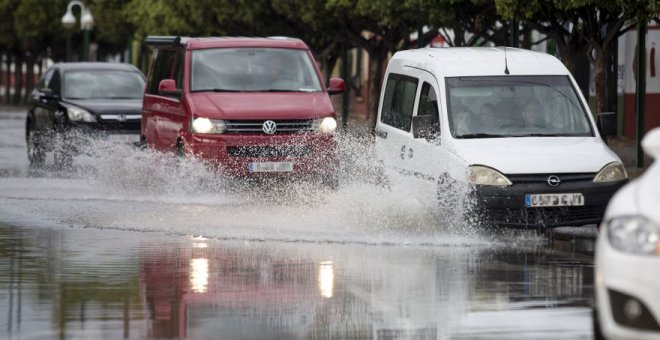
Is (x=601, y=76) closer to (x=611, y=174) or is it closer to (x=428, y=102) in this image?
(x=428, y=102)

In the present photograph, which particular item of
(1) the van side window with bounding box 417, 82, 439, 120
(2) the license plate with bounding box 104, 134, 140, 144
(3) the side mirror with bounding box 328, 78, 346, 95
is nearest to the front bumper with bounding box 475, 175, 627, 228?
(1) the van side window with bounding box 417, 82, 439, 120

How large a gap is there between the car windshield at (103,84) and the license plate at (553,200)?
45.5 feet

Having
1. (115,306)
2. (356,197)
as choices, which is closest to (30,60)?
(356,197)

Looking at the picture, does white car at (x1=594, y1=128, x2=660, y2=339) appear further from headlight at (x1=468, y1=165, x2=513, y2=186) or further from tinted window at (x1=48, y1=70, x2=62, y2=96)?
tinted window at (x1=48, y1=70, x2=62, y2=96)

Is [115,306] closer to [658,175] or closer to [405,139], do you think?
[658,175]

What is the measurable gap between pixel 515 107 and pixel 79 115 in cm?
1164

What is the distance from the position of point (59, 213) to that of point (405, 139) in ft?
12.3

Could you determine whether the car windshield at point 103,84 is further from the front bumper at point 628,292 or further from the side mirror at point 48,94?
the front bumper at point 628,292

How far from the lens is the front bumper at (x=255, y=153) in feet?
66.7

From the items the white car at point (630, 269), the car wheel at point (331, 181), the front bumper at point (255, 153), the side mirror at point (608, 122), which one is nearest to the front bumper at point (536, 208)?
the side mirror at point (608, 122)

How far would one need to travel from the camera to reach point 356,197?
16984 millimetres

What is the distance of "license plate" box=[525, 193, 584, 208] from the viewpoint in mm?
14836

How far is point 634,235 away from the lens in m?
8.02

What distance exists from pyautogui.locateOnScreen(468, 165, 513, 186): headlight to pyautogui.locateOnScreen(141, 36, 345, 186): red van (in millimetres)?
5260
